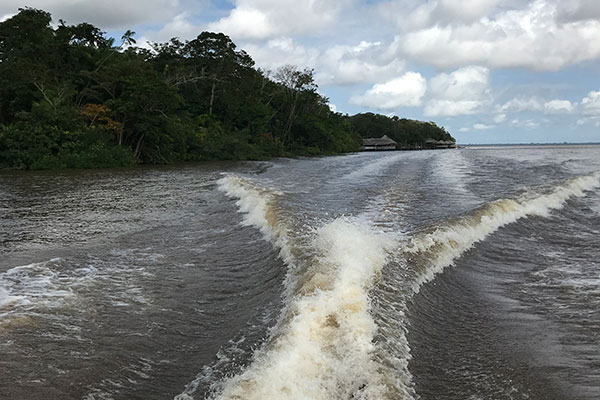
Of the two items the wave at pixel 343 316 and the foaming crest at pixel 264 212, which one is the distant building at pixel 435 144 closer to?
the foaming crest at pixel 264 212

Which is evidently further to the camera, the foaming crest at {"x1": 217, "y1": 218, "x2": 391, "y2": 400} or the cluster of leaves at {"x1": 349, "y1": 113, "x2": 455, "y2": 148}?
the cluster of leaves at {"x1": 349, "y1": 113, "x2": 455, "y2": 148}

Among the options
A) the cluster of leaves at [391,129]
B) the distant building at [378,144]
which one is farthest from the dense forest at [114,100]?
the cluster of leaves at [391,129]

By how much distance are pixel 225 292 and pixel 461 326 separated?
8.24ft

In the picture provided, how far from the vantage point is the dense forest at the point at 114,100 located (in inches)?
1011

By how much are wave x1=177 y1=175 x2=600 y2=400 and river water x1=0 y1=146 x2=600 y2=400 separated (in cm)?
2

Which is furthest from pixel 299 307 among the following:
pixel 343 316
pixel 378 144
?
pixel 378 144

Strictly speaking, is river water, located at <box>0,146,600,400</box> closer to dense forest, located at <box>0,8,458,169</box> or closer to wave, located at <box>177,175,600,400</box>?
wave, located at <box>177,175,600,400</box>

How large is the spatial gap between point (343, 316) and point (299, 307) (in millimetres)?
394

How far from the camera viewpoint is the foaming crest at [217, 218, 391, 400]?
10.0 feet

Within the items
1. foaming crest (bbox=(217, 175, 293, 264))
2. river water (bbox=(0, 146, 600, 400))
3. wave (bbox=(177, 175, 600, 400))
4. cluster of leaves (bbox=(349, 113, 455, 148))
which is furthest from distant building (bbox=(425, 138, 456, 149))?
wave (bbox=(177, 175, 600, 400))

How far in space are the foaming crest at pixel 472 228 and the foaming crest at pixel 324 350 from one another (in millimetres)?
1244

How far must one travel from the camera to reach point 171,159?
106 ft

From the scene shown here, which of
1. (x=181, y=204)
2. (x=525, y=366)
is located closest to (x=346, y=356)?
(x=525, y=366)

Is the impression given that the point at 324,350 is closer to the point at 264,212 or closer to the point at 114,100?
the point at 264,212
